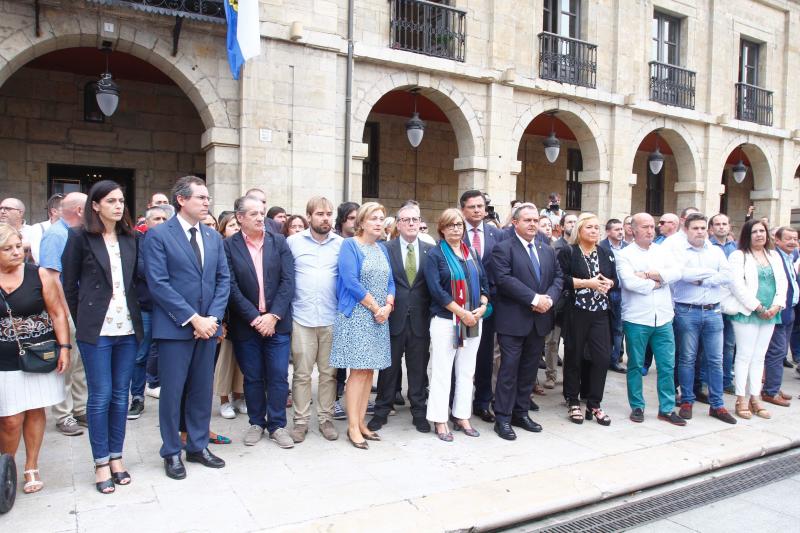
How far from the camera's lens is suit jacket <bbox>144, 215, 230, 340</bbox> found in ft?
13.9

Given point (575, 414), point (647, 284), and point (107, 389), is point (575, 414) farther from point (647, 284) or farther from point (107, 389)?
point (107, 389)

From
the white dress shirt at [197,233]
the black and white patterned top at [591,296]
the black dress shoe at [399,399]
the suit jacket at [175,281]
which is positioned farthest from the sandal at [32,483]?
the black and white patterned top at [591,296]

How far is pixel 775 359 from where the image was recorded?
692cm

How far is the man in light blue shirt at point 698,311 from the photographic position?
6195 millimetres

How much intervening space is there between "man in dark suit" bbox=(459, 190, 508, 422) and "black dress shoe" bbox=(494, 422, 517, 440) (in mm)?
441

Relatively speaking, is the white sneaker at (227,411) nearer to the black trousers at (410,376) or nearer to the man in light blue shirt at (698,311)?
the black trousers at (410,376)

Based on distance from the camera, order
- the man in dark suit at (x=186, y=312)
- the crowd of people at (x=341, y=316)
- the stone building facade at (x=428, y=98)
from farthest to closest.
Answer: the stone building facade at (x=428, y=98)
the man in dark suit at (x=186, y=312)
the crowd of people at (x=341, y=316)

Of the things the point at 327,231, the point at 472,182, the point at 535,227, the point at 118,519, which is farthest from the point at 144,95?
the point at 118,519

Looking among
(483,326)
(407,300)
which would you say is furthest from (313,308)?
(483,326)

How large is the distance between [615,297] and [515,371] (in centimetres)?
234

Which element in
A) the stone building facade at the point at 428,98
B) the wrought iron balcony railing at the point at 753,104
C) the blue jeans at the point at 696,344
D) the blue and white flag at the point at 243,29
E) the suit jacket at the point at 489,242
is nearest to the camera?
the suit jacket at the point at 489,242

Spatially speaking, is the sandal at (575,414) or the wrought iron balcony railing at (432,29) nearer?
the sandal at (575,414)

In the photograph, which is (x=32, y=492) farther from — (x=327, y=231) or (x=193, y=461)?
(x=327, y=231)

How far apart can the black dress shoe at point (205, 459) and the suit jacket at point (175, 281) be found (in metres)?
0.92
